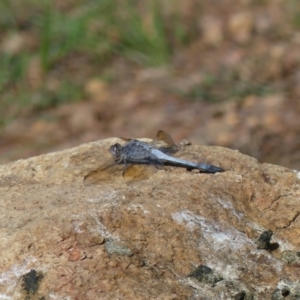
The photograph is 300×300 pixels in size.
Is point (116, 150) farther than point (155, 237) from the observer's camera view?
Yes

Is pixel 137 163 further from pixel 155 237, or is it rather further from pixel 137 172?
pixel 155 237

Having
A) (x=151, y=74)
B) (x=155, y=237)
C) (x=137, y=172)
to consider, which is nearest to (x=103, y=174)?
(x=137, y=172)

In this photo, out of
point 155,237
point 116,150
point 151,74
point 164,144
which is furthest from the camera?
point 151,74

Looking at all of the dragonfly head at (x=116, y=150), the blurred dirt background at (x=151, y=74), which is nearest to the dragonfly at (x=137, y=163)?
the dragonfly head at (x=116, y=150)

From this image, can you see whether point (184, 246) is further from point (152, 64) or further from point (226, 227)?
point (152, 64)

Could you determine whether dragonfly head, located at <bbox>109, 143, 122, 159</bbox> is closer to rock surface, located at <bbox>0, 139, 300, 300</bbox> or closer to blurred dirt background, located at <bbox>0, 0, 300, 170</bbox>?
rock surface, located at <bbox>0, 139, 300, 300</bbox>

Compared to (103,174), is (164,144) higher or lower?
higher
